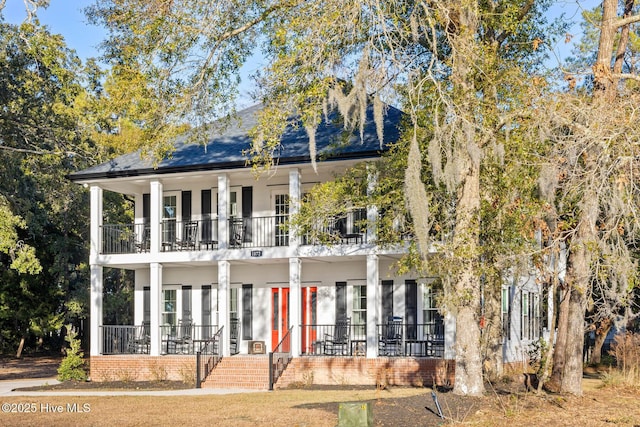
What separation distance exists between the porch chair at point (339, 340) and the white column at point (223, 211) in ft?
12.8

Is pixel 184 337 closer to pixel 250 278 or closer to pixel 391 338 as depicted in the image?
pixel 250 278

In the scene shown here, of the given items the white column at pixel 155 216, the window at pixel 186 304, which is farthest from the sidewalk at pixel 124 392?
the window at pixel 186 304

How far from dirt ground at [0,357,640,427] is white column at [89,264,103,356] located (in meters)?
6.51

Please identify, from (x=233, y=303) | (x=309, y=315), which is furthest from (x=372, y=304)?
(x=233, y=303)

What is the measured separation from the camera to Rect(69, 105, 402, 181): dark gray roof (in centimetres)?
2330

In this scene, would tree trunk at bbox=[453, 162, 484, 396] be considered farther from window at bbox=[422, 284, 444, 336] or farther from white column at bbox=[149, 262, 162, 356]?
white column at bbox=[149, 262, 162, 356]

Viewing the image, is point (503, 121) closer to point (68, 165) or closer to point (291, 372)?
point (291, 372)

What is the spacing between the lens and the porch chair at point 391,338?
23625 millimetres

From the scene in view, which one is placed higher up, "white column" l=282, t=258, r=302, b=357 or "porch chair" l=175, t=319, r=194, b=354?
"white column" l=282, t=258, r=302, b=357

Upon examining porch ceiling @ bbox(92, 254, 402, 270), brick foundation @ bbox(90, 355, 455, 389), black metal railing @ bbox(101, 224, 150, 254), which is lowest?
brick foundation @ bbox(90, 355, 455, 389)

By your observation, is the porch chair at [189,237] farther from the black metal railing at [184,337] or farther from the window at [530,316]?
the window at [530,316]

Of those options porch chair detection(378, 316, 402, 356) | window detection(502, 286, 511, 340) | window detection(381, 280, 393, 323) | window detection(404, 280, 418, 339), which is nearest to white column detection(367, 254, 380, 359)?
porch chair detection(378, 316, 402, 356)

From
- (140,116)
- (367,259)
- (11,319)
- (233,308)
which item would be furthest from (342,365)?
(11,319)

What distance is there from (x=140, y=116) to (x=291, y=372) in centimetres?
859
